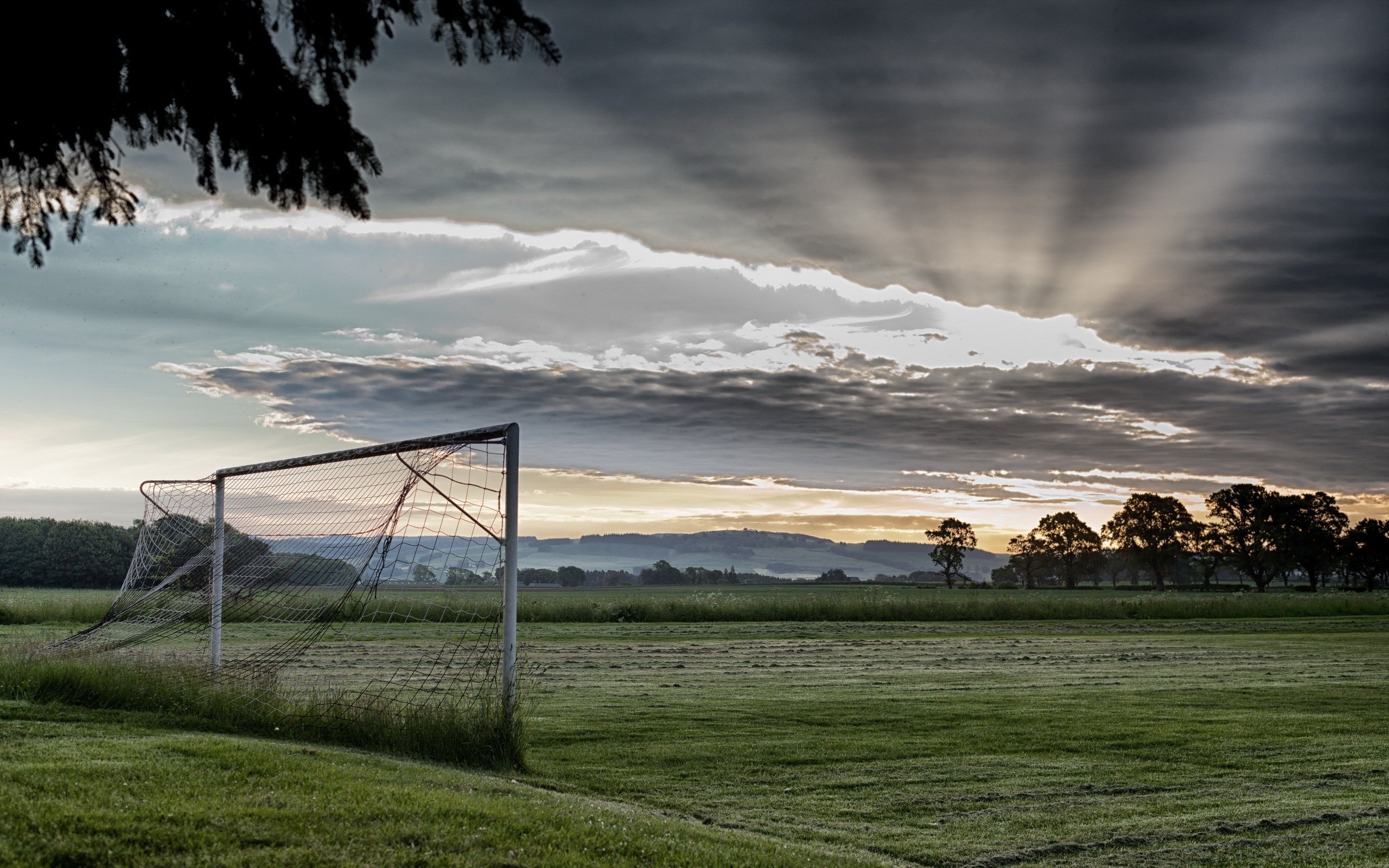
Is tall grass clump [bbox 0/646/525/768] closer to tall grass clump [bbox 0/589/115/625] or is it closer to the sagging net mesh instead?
the sagging net mesh

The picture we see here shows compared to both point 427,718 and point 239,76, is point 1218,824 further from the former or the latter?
point 239,76

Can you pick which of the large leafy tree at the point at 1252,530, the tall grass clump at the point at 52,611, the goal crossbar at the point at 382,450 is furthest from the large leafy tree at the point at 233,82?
the large leafy tree at the point at 1252,530

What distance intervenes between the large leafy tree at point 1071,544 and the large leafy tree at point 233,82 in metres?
112

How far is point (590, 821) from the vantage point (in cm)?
605

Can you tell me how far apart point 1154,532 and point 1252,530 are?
8955 millimetres

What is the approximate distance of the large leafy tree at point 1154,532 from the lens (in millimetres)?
98375

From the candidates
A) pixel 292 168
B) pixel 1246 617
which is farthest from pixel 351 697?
pixel 1246 617

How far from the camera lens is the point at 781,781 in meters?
8.83

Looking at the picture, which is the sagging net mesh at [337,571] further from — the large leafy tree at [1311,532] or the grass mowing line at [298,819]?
the large leafy tree at [1311,532]

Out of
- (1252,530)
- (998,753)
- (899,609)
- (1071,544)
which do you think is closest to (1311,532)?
(1252,530)

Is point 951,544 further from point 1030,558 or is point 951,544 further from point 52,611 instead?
point 52,611

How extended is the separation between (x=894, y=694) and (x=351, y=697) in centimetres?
815

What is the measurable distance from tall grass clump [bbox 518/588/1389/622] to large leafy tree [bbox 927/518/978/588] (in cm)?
6217

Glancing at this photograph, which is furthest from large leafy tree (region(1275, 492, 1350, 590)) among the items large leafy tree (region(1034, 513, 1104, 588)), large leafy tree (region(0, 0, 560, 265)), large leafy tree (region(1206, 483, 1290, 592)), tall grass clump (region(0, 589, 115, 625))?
large leafy tree (region(0, 0, 560, 265))
